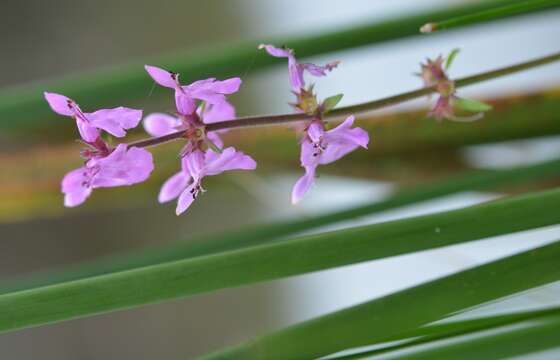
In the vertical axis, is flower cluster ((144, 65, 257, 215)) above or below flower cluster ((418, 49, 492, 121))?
below

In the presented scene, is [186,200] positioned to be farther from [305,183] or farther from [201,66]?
[201,66]

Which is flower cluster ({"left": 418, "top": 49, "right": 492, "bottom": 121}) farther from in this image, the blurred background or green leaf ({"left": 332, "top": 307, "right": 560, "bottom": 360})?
the blurred background

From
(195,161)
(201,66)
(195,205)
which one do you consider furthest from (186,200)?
(195,205)

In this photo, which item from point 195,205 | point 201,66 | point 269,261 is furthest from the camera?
point 195,205

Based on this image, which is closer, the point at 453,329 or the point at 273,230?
the point at 453,329

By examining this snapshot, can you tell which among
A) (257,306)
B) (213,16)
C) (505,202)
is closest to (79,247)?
(257,306)

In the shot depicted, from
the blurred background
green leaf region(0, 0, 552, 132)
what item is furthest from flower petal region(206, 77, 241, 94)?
the blurred background
